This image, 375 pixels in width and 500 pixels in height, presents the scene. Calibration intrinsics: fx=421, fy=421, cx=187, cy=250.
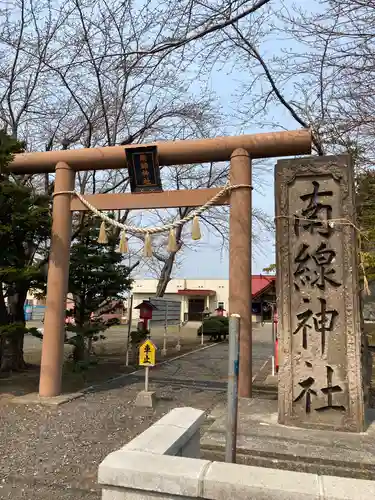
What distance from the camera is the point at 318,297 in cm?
571

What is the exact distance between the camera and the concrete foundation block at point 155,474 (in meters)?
2.25

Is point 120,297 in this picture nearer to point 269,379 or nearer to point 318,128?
point 269,379

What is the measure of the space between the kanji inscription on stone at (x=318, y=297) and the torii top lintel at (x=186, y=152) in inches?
40.8

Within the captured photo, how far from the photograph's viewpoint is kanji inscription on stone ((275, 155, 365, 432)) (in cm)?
543

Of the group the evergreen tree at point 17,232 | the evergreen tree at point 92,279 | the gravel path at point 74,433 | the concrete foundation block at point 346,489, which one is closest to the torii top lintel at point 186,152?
the evergreen tree at point 17,232

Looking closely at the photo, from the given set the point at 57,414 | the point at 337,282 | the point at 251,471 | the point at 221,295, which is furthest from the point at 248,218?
the point at 221,295

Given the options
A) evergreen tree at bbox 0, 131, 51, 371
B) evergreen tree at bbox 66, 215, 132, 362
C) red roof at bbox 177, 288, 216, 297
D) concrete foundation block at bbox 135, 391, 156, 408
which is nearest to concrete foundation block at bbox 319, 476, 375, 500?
concrete foundation block at bbox 135, 391, 156, 408

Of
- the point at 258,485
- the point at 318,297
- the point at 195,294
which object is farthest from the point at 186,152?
the point at 195,294

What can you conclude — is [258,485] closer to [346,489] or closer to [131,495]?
[346,489]

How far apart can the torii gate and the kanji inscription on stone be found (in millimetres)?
1126

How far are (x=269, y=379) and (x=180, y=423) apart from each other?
25.1 ft

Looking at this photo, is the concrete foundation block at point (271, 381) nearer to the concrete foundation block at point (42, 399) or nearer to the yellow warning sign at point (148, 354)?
the yellow warning sign at point (148, 354)

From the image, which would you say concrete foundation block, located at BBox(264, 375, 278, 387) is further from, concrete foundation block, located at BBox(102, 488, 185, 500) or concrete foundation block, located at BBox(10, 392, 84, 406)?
concrete foundation block, located at BBox(102, 488, 185, 500)

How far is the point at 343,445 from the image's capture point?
187 inches
